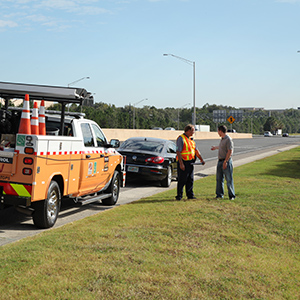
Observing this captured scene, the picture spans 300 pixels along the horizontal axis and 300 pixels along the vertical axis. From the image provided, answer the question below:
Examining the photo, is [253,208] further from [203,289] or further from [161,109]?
[161,109]

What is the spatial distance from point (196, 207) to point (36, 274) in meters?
5.33

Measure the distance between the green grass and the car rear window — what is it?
5139mm

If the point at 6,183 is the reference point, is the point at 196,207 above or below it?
below

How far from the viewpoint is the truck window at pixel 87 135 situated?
32.9ft

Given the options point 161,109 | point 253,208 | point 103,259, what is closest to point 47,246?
point 103,259

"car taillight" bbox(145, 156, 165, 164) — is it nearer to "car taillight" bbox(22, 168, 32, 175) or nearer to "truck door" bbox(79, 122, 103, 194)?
"truck door" bbox(79, 122, 103, 194)

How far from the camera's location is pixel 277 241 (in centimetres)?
771

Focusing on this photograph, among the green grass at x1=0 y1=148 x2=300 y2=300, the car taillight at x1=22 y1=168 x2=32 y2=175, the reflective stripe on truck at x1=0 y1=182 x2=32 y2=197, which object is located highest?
the car taillight at x1=22 y1=168 x2=32 y2=175

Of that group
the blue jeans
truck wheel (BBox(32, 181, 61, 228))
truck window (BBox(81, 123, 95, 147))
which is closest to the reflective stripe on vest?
the blue jeans

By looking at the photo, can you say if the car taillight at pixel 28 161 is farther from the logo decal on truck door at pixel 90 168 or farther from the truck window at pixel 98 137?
the truck window at pixel 98 137

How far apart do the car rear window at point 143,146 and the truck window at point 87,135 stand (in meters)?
5.01

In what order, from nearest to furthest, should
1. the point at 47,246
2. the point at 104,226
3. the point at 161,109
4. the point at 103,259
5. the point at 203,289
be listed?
the point at 203,289, the point at 103,259, the point at 47,246, the point at 104,226, the point at 161,109

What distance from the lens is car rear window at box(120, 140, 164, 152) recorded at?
1534 cm

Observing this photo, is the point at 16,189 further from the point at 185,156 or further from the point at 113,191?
the point at 185,156
